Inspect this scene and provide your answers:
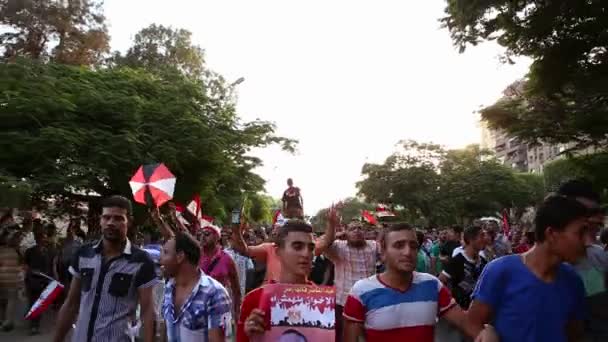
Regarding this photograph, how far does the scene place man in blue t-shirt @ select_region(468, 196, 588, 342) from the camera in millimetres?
2928

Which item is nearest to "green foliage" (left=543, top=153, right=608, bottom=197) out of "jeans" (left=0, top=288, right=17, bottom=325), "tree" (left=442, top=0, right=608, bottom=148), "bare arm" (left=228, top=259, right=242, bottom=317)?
"tree" (left=442, top=0, right=608, bottom=148)

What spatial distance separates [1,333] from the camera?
10234 millimetres

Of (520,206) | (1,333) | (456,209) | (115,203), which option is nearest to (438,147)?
(456,209)

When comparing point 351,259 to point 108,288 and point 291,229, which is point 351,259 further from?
point 291,229

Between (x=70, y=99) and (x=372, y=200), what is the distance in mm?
43196

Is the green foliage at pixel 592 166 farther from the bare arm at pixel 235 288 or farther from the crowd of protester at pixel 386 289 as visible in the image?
the crowd of protester at pixel 386 289

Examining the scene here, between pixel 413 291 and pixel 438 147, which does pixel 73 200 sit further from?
pixel 438 147

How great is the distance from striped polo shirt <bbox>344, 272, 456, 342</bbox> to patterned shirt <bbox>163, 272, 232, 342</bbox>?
92 cm

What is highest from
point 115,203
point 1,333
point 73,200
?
point 73,200

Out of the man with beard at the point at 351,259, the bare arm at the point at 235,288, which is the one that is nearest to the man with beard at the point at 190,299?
the bare arm at the point at 235,288

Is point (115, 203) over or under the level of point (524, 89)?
under

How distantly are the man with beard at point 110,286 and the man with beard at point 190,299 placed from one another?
8.7 inches

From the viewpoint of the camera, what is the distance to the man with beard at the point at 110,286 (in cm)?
393

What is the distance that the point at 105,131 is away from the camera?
1569 cm
